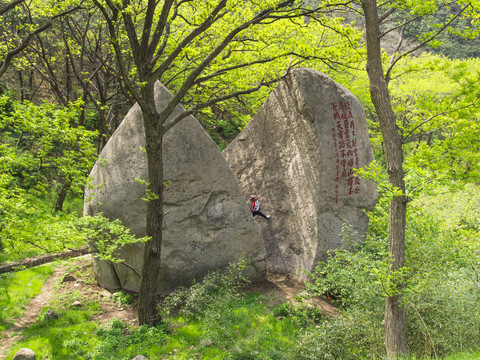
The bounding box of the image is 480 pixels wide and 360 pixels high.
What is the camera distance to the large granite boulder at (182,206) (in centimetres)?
875

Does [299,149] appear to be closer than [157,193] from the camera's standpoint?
No

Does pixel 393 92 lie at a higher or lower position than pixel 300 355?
higher

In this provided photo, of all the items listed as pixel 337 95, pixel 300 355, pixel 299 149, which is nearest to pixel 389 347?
pixel 300 355

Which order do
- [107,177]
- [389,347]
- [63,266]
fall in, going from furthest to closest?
[63,266], [107,177], [389,347]

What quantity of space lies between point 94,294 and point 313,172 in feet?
23.3

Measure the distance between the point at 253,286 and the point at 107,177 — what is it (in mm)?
5293

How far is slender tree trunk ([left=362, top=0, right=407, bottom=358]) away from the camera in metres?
5.06

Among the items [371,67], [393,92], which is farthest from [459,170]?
[393,92]

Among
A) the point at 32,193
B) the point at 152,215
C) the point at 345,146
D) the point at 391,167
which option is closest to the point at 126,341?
the point at 152,215

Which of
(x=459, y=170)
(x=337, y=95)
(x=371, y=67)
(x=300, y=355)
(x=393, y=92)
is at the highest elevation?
(x=393, y=92)

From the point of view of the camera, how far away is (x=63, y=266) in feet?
35.0

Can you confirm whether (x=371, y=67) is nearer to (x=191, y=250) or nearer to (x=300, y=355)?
(x=300, y=355)

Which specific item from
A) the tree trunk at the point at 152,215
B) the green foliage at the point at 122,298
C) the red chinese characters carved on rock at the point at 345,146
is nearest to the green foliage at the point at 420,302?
the red chinese characters carved on rock at the point at 345,146

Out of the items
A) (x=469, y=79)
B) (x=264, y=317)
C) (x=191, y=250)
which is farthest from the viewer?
(x=191, y=250)
